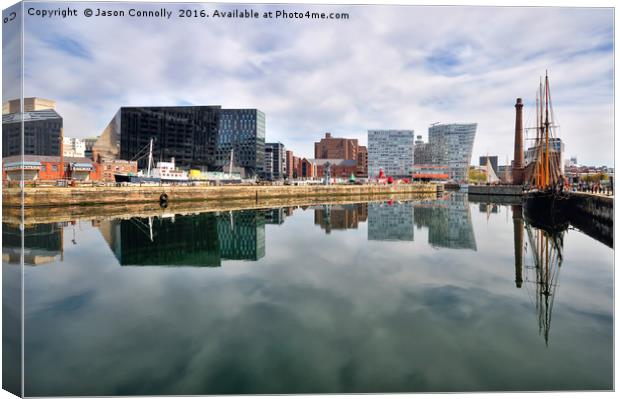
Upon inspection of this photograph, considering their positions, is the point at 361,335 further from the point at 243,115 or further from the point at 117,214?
the point at 243,115

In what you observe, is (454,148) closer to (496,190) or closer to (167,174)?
(496,190)

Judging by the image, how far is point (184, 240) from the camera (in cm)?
2320

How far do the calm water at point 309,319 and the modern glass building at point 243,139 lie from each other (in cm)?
12670

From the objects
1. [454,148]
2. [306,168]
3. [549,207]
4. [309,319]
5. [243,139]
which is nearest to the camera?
[309,319]

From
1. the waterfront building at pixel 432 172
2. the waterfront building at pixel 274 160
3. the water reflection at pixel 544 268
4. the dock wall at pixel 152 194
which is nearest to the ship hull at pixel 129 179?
the dock wall at pixel 152 194

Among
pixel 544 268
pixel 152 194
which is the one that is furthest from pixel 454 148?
pixel 544 268

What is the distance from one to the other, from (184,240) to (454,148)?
188 metres

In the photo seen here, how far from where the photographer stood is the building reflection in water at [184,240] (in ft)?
59.6

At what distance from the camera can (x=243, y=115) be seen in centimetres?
14750

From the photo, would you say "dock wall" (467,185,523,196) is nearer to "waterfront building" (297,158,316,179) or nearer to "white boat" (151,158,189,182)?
"white boat" (151,158,189,182)

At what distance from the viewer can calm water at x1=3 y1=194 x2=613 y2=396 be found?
6.59 meters

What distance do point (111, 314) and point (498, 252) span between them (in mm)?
19058

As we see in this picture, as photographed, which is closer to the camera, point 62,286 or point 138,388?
point 138,388

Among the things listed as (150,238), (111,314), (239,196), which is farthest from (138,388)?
(239,196)
